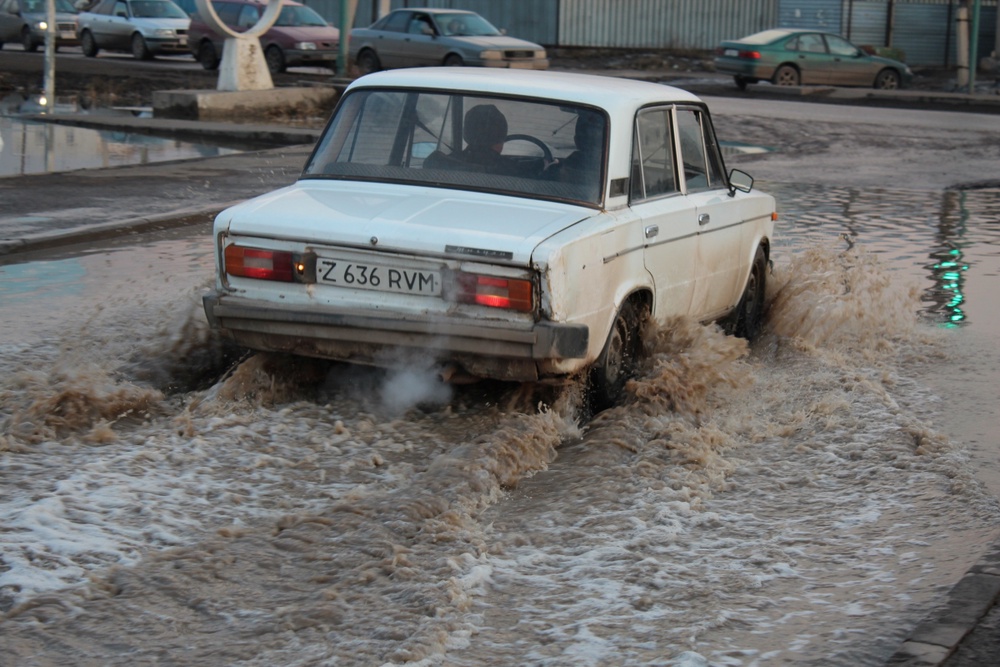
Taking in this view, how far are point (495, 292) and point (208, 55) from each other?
2611 centimetres

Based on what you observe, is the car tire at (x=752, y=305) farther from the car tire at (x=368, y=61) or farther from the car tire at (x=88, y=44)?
the car tire at (x=88, y=44)

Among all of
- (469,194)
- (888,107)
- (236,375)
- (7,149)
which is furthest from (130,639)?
(888,107)

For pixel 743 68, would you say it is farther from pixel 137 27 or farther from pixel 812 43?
pixel 137 27

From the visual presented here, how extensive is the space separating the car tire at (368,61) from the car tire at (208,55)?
3.18m

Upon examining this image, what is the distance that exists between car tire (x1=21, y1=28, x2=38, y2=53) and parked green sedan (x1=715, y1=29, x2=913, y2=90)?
58.9 ft

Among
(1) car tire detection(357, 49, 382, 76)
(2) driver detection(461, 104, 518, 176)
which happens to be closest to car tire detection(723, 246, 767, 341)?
(2) driver detection(461, 104, 518, 176)

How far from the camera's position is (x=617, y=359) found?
20.2 feet

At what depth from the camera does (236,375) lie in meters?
6.07

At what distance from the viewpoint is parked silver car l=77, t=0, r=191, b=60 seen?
33094 millimetres

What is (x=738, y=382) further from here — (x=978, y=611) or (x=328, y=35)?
(x=328, y=35)

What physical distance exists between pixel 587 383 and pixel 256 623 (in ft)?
8.16

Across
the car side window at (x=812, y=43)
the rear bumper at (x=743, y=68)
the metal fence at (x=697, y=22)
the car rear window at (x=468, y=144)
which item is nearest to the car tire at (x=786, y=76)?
the rear bumper at (x=743, y=68)

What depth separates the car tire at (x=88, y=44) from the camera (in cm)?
3425

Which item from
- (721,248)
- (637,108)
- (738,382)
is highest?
(637,108)
